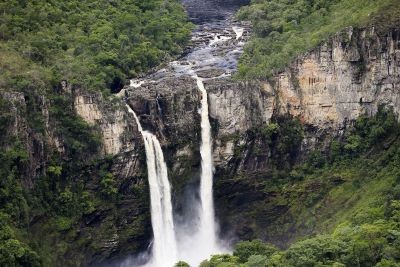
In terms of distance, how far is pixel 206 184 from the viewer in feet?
177

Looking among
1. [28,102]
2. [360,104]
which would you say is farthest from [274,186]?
[28,102]

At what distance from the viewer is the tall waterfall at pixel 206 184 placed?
2106 inches

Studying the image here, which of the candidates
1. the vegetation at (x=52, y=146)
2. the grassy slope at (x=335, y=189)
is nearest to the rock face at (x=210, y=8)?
the vegetation at (x=52, y=146)

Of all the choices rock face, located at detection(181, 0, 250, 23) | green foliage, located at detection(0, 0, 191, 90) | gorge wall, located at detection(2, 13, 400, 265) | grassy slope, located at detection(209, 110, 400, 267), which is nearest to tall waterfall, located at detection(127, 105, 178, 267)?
gorge wall, located at detection(2, 13, 400, 265)

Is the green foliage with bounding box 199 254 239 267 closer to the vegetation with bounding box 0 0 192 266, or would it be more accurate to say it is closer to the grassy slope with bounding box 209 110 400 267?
the grassy slope with bounding box 209 110 400 267

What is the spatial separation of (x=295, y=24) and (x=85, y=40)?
14.0 m

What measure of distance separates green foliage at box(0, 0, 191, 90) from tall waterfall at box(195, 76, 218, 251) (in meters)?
6.10

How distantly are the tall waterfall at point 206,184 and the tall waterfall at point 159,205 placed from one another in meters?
2.22

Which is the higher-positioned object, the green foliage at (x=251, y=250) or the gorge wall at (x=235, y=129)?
the gorge wall at (x=235, y=129)

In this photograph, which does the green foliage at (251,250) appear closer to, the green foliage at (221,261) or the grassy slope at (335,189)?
the grassy slope at (335,189)

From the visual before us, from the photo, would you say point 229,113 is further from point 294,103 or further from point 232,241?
point 232,241

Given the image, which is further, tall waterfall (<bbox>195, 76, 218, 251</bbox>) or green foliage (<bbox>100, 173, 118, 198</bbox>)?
tall waterfall (<bbox>195, 76, 218, 251</bbox>)

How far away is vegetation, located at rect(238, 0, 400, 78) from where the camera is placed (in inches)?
2137

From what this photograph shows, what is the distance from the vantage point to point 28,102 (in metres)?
49.0
